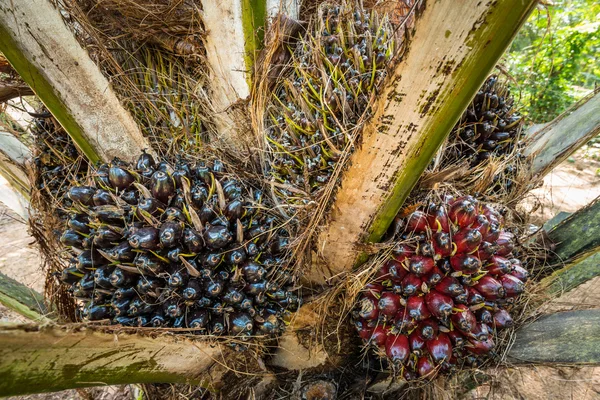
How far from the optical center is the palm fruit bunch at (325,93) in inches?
52.0

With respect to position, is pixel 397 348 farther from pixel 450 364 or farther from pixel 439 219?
pixel 439 219

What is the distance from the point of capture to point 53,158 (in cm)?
176

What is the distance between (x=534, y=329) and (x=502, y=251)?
294mm

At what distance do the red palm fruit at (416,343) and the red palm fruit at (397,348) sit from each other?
17 millimetres

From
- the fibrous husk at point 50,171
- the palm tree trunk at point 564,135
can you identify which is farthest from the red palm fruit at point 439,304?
the fibrous husk at point 50,171

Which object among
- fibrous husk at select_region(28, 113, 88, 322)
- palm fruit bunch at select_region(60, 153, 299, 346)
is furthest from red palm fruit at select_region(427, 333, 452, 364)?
fibrous husk at select_region(28, 113, 88, 322)

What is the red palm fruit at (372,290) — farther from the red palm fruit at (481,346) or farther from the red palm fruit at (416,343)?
the red palm fruit at (481,346)

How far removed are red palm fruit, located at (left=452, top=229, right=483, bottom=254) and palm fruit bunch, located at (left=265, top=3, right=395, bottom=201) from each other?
479 millimetres

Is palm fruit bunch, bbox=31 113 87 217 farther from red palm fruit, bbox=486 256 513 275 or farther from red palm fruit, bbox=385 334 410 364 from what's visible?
red palm fruit, bbox=486 256 513 275

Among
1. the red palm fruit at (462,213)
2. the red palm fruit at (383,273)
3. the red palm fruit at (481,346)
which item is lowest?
the red palm fruit at (481,346)

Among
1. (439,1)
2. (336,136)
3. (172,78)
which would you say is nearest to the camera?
(439,1)

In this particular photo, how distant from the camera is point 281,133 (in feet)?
4.79

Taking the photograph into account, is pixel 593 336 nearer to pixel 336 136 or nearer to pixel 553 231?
pixel 553 231

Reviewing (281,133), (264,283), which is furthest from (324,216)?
(281,133)
